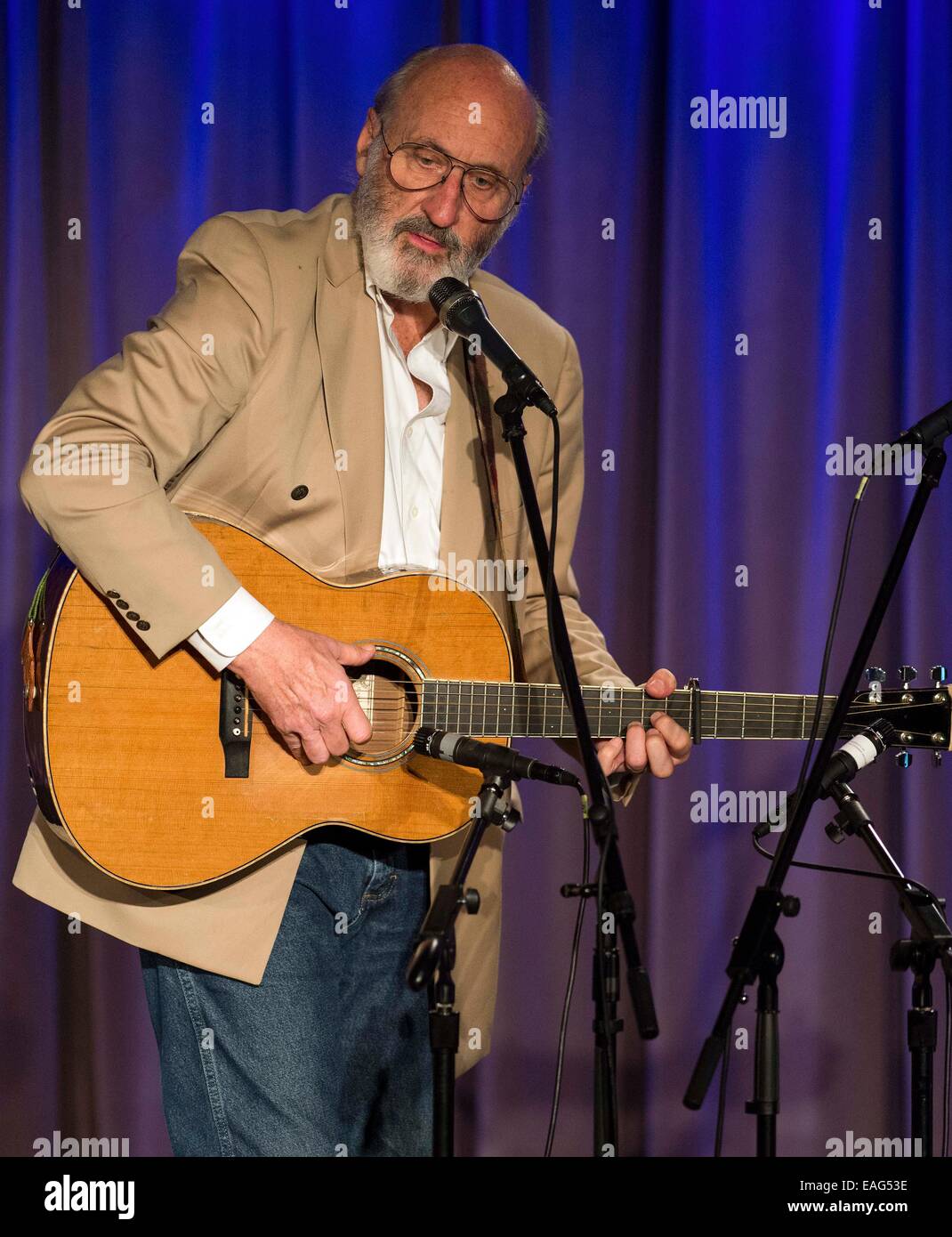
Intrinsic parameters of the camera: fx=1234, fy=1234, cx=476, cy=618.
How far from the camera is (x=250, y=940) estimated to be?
2287 millimetres

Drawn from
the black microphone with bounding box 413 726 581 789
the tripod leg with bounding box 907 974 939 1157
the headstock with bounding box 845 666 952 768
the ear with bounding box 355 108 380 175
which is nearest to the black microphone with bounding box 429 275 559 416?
the black microphone with bounding box 413 726 581 789

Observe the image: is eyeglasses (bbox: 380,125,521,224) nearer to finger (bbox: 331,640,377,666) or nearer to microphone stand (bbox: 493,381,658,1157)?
microphone stand (bbox: 493,381,658,1157)

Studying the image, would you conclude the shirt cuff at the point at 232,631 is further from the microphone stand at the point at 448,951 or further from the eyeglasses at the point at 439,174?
the eyeglasses at the point at 439,174

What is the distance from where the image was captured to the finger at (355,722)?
2314mm

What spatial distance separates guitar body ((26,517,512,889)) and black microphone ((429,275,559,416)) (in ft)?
1.91

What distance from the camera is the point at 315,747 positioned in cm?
233

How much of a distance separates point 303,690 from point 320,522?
39 centimetres

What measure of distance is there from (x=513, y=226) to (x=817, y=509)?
4.39ft

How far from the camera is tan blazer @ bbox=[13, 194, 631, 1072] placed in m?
2.24

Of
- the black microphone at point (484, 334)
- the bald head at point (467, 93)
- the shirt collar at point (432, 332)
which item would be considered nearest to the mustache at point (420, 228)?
the shirt collar at point (432, 332)

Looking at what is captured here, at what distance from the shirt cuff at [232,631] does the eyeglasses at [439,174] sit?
39.0 inches

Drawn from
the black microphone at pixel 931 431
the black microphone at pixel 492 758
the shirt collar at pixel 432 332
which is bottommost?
the black microphone at pixel 492 758

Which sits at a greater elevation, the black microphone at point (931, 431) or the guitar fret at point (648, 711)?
the black microphone at point (931, 431)
